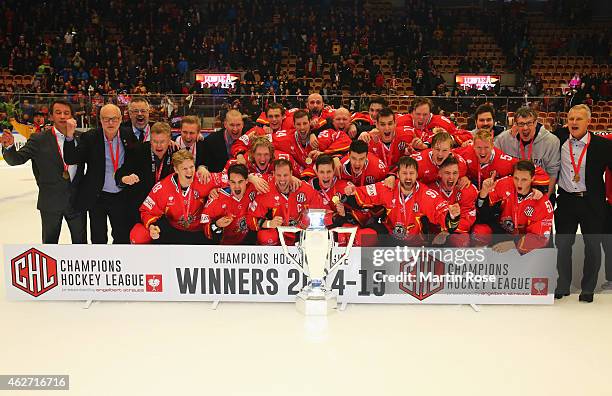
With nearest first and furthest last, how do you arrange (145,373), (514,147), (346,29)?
(145,373) → (514,147) → (346,29)

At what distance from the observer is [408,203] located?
4.85 m

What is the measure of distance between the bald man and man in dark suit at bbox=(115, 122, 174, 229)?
683mm

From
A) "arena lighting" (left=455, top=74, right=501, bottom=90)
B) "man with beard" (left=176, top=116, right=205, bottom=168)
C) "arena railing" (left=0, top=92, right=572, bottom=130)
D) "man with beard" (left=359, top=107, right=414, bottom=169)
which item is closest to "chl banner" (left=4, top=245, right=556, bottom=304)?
"man with beard" (left=176, top=116, right=205, bottom=168)

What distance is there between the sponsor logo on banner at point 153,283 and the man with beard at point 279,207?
88 centimetres

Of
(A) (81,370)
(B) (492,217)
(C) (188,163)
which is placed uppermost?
(C) (188,163)

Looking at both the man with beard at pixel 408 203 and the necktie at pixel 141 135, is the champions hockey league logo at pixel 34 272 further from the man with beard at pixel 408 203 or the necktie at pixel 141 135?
the man with beard at pixel 408 203

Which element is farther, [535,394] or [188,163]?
[188,163]

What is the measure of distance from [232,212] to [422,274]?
166cm

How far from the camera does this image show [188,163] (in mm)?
4844

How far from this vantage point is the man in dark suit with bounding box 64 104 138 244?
4.99 meters

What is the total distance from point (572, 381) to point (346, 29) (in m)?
19.8

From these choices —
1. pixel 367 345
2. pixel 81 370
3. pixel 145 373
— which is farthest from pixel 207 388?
pixel 367 345

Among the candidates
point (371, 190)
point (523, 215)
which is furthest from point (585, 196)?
point (371, 190)

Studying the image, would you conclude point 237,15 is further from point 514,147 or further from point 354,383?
point 354,383
